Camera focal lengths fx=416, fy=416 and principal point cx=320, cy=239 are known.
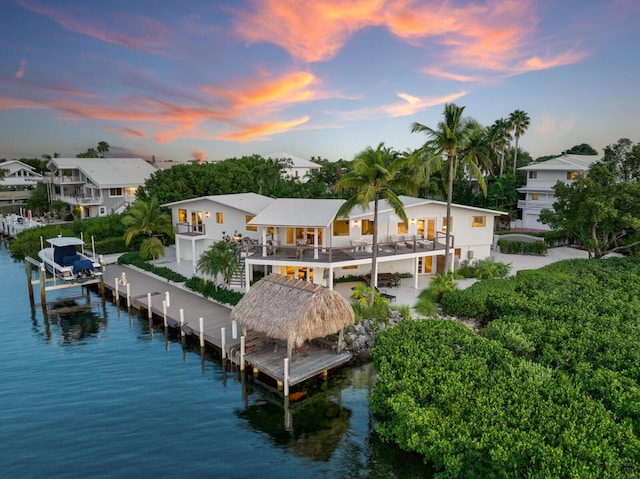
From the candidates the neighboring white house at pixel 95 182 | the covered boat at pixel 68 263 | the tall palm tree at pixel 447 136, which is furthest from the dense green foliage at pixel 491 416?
the neighboring white house at pixel 95 182

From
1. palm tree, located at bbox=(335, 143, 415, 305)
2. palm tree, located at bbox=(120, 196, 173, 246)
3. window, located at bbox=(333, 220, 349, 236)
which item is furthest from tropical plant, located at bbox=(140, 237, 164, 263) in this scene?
palm tree, located at bbox=(335, 143, 415, 305)

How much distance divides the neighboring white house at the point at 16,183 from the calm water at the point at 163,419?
5892cm

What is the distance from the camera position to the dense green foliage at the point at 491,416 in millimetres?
9547

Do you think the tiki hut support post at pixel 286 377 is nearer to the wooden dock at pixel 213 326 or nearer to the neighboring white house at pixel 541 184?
the wooden dock at pixel 213 326

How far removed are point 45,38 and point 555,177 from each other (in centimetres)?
5152

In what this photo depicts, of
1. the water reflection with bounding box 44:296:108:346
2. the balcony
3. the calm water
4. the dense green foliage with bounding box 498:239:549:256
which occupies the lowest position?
the calm water

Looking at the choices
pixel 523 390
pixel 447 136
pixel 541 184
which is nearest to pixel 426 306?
pixel 447 136

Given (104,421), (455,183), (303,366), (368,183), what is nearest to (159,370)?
(104,421)

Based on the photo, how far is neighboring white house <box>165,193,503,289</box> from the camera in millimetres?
24359

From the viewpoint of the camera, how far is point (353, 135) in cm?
4716

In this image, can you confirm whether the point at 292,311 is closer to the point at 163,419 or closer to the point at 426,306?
the point at 163,419

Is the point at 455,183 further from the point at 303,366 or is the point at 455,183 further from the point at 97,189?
the point at 97,189

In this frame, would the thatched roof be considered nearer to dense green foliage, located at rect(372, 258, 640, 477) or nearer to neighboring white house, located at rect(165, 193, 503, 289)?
dense green foliage, located at rect(372, 258, 640, 477)

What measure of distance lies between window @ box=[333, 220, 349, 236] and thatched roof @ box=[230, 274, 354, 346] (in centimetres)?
933
